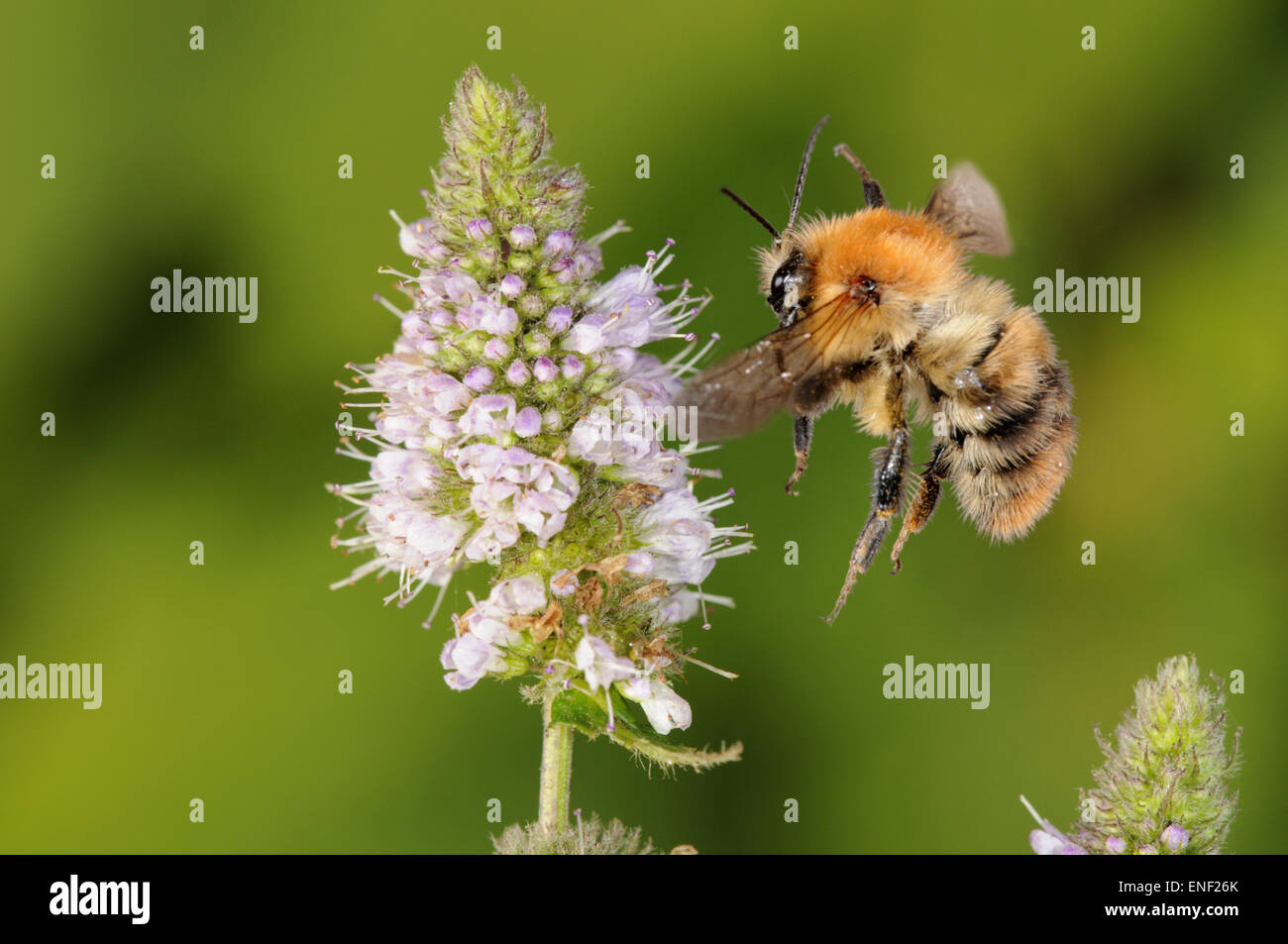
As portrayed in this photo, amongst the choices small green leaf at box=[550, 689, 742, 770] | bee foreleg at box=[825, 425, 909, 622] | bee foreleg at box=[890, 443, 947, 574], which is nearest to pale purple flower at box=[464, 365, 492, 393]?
small green leaf at box=[550, 689, 742, 770]

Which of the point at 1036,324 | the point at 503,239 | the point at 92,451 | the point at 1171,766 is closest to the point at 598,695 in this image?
the point at 503,239

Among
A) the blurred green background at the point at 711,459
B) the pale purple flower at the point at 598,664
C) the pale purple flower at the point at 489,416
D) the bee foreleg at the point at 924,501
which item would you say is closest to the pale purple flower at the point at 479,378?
the pale purple flower at the point at 489,416

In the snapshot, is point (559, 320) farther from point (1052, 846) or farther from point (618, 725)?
point (1052, 846)

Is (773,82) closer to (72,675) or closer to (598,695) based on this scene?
(598,695)

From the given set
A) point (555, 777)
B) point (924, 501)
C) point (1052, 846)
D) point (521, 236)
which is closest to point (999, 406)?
point (924, 501)

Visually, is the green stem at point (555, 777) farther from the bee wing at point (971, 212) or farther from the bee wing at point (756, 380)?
the bee wing at point (971, 212)

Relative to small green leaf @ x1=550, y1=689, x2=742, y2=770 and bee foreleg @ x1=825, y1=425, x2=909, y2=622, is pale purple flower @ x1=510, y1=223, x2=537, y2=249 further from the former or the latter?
bee foreleg @ x1=825, y1=425, x2=909, y2=622
